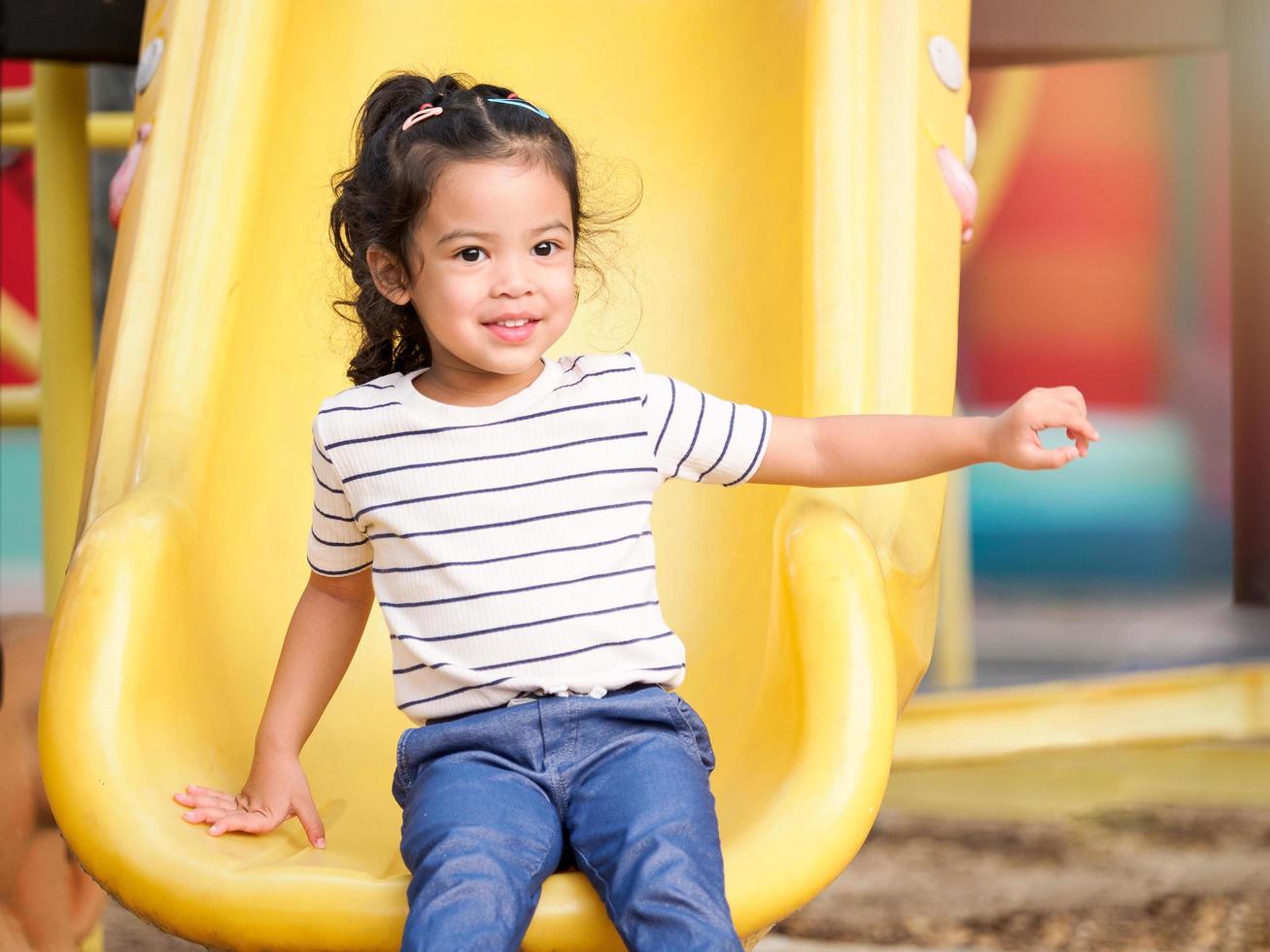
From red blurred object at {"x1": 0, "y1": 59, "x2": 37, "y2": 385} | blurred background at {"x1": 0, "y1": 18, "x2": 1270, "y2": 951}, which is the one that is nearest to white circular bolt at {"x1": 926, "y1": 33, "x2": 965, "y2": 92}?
blurred background at {"x1": 0, "y1": 18, "x2": 1270, "y2": 951}

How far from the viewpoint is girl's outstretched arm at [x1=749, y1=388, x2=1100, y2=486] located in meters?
1.03

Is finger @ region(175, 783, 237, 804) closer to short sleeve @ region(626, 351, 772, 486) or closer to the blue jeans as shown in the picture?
the blue jeans

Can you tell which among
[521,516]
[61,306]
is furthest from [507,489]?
[61,306]

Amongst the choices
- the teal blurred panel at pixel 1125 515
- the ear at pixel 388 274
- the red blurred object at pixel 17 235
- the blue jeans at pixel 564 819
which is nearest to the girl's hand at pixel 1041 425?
the blue jeans at pixel 564 819

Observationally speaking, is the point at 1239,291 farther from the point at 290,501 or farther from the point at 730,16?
the point at 290,501

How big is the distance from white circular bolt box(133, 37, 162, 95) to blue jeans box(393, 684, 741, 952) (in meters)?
0.96

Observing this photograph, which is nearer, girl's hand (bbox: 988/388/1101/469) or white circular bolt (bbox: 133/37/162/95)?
girl's hand (bbox: 988/388/1101/469)

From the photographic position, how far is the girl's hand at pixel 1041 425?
3.35 ft

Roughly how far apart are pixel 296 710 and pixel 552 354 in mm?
642

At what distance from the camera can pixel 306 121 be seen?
177 centimetres

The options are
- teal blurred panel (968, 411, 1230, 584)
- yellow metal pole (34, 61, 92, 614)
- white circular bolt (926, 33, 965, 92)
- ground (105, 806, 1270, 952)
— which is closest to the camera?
white circular bolt (926, 33, 965, 92)

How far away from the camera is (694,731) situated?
3.57ft

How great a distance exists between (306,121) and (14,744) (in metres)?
0.75

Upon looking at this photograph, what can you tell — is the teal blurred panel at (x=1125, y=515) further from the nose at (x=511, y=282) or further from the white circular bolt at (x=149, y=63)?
the nose at (x=511, y=282)
